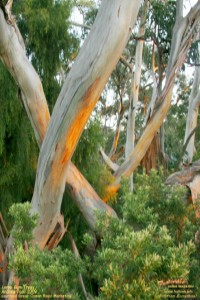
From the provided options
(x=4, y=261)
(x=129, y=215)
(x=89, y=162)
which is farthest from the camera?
(x=89, y=162)

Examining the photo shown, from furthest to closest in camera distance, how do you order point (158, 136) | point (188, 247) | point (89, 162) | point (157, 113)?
point (158, 136) < point (89, 162) < point (157, 113) < point (188, 247)

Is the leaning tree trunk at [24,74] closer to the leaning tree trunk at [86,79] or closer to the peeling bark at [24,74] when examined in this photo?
the peeling bark at [24,74]

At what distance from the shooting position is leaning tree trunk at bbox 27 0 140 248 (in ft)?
9.77

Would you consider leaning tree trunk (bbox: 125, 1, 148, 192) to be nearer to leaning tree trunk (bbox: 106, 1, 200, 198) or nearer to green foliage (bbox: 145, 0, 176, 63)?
green foliage (bbox: 145, 0, 176, 63)

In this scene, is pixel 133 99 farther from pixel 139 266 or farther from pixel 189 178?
pixel 139 266

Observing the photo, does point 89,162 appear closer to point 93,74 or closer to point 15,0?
point 15,0

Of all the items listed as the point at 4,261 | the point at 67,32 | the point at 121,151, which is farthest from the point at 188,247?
the point at 121,151

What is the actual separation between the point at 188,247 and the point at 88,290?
94cm

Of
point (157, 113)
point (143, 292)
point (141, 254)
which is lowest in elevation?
point (143, 292)

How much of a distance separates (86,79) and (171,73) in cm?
223

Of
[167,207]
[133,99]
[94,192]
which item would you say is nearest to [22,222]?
[167,207]

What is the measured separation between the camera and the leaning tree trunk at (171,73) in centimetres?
495

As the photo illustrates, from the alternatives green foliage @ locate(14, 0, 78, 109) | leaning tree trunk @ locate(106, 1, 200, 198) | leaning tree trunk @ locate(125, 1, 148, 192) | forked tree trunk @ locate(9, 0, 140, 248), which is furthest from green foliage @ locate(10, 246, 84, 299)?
leaning tree trunk @ locate(125, 1, 148, 192)

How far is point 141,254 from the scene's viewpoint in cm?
233
